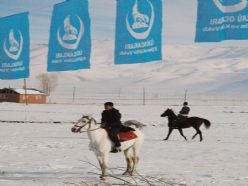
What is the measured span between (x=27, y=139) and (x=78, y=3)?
728 centimetres

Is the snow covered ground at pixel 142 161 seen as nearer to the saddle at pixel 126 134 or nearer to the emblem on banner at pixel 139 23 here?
the saddle at pixel 126 134

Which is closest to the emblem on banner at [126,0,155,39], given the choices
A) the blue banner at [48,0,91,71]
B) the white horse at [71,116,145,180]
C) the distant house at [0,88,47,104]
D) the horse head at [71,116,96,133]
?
the blue banner at [48,0,91,71]

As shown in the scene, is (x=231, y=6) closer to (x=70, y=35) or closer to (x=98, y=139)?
(x=70, y=35)

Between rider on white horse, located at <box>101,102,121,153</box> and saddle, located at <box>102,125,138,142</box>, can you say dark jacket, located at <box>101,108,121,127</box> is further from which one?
saddle, located at <box>102,125,138,142</box>

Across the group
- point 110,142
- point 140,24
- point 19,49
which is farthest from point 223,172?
point 19,49

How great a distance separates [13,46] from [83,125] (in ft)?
64.5

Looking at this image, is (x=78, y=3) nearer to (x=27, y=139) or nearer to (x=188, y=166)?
(x=27, y=139)

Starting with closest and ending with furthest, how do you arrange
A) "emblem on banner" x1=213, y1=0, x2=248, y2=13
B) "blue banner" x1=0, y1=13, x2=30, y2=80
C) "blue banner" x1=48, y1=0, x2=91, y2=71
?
"emblem on banner" x1=213, y1=0, x2=248, y2=13 < "blue banner" x1=48, y1=0, x2=91, y2=71 < "blue banner" x1=0, y1=13, x2=30, y2=80

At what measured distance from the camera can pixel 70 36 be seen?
2428 centimetres

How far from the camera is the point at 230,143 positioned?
66.7 feet

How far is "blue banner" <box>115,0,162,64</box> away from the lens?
21.4 meters

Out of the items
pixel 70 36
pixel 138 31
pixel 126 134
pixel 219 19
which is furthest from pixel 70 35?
pixel 126 134

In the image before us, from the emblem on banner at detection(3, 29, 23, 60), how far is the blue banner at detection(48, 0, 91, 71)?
4.02 metres

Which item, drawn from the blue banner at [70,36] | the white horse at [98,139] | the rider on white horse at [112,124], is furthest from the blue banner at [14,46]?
the white horse at [98,139]
